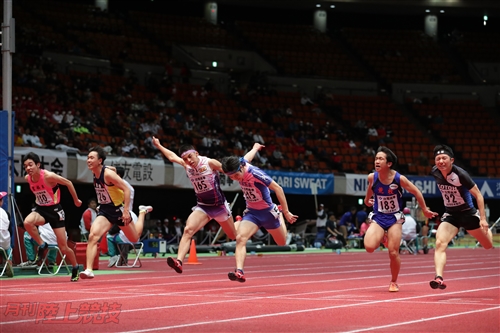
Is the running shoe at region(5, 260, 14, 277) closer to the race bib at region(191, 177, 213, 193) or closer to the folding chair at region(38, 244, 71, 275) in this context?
the folding chair at region(38, 244, 71, 275)

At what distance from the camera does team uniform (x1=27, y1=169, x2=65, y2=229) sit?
47.8ft

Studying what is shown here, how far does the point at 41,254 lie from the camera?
52.4 ft

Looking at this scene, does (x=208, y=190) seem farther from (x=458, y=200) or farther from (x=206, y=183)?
(x=458, y=200)

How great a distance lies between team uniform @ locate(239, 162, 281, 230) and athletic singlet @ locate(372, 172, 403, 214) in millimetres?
1571

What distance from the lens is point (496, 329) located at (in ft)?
25.8

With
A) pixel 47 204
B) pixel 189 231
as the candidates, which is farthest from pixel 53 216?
pixel 189 231

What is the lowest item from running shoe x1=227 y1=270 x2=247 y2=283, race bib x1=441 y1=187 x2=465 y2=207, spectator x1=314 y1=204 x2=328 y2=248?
spectator x1=314 y1=204 x2=328 y2=248

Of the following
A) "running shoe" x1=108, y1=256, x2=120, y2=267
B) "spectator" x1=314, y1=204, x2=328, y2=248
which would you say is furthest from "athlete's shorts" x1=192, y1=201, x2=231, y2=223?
"spectator" x1=314, y1=204, x2=328, y2=248

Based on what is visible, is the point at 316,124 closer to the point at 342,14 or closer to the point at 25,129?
the point at 342,14

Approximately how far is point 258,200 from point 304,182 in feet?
63.9

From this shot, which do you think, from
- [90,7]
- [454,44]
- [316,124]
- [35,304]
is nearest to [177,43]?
[90,7]

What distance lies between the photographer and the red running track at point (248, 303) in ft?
26.4

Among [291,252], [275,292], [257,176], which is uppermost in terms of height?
[257,176]

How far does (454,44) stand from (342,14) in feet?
21.9
